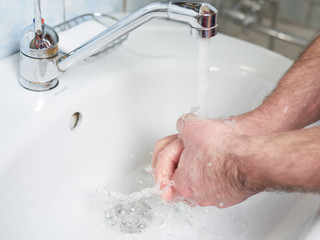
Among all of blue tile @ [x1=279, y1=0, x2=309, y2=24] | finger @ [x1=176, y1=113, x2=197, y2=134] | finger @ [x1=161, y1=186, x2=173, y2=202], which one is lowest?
blue tile @ [x1=279, y1=0, x2=309, y2=24]

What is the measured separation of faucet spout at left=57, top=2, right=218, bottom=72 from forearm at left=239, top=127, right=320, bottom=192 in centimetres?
16

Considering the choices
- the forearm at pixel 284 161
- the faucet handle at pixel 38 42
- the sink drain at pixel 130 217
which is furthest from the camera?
the sink drain at pixel 130 217

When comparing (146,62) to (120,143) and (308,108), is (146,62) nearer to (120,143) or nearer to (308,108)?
(120,143)

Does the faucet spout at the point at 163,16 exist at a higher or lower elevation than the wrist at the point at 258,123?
higher

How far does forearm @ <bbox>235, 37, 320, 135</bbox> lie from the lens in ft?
2.61

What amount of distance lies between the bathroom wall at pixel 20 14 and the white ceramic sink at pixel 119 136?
0.10ft

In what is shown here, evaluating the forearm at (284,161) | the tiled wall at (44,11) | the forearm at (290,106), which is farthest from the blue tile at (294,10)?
the forearm at (284,161)

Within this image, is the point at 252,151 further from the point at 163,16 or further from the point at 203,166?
the point at 163,16

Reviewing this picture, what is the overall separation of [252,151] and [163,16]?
219 mm

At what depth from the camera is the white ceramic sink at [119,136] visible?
751 mm

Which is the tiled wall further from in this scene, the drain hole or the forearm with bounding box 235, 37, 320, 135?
the forearm with bounding box 235, 37, 320, 135

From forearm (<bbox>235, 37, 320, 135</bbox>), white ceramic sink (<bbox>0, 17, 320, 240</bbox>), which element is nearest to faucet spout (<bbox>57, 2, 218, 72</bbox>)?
white ceramic sink (<bbox>0, 17, 320, 240</bbox>)

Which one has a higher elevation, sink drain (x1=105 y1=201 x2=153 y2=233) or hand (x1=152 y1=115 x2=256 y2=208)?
hand (x1=152 y1=115 x2=256 y2=208)

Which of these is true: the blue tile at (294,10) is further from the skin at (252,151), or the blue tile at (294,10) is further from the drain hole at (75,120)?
the drain hole at (75,120)
